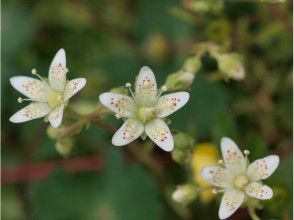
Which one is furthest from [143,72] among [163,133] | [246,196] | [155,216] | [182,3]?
[182,3]

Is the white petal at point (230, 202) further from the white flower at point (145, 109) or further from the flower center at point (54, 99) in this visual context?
the flower center at point (54, 99)

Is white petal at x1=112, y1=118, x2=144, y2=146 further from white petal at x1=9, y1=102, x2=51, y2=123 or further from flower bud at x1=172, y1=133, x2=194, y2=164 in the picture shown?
white petal at x1=9, y1=102, x2=51, y2=123

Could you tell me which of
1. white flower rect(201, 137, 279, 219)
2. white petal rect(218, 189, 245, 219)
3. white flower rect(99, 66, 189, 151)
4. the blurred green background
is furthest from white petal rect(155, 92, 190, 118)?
the blurred green background

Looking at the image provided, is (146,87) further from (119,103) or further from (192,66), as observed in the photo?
(192,66)

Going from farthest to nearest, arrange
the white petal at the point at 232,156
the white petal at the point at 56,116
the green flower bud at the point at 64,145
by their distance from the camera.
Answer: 1. the green flower bud at the point at 64,145
2. the white petal at the point at 232,156
3. the white petal at the point at 56,116

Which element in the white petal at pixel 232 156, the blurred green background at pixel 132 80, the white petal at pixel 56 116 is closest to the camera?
the white petal at pixel 56 116

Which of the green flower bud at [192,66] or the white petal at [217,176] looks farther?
the green flower bud at [192,66]

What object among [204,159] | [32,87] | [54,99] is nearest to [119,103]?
[54,99]

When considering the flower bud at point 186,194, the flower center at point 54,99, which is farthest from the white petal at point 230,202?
the flower center at point 54,99
